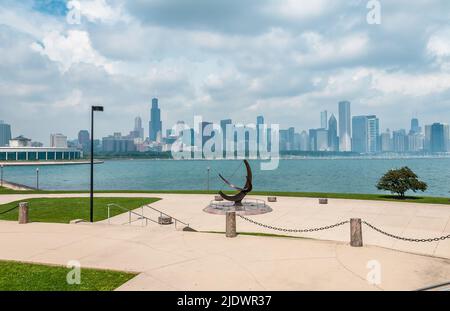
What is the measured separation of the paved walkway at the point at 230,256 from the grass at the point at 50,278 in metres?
0.47

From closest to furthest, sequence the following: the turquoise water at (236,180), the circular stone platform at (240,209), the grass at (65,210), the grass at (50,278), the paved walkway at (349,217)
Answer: the grass at (50,278)
the paved walkway at (349,217)
the grass at (65,210)
the circular stone platform at (240,209)
the turquoise water at (236,180)

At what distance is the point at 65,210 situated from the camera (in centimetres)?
2236

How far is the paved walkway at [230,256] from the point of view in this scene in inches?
326

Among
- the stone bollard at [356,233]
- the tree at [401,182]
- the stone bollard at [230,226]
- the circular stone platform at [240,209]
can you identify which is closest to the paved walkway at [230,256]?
the stone bollard at [356,233]

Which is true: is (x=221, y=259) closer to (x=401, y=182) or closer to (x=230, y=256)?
(x=230, y=256)

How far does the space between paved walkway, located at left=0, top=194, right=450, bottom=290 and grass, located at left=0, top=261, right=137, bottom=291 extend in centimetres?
47

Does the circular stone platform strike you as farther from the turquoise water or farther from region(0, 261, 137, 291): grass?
the turquoise water

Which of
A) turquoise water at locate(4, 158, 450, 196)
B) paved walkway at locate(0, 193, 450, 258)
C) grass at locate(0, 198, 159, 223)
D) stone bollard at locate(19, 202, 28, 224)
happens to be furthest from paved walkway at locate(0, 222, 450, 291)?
turquoise water at locate(4, 158, 450, 196)

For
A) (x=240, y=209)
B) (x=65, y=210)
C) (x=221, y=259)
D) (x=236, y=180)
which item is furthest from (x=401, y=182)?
(x=236, y=180)

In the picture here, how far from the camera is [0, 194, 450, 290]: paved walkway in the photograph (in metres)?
8.29

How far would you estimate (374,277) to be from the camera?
8.48 meters

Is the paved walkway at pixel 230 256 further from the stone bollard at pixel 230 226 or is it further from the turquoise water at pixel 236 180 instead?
the turquoise water at pixel 236 180

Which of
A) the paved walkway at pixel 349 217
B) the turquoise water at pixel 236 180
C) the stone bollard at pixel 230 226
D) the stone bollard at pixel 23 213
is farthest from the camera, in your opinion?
the turquoise water at pixel 236 180
